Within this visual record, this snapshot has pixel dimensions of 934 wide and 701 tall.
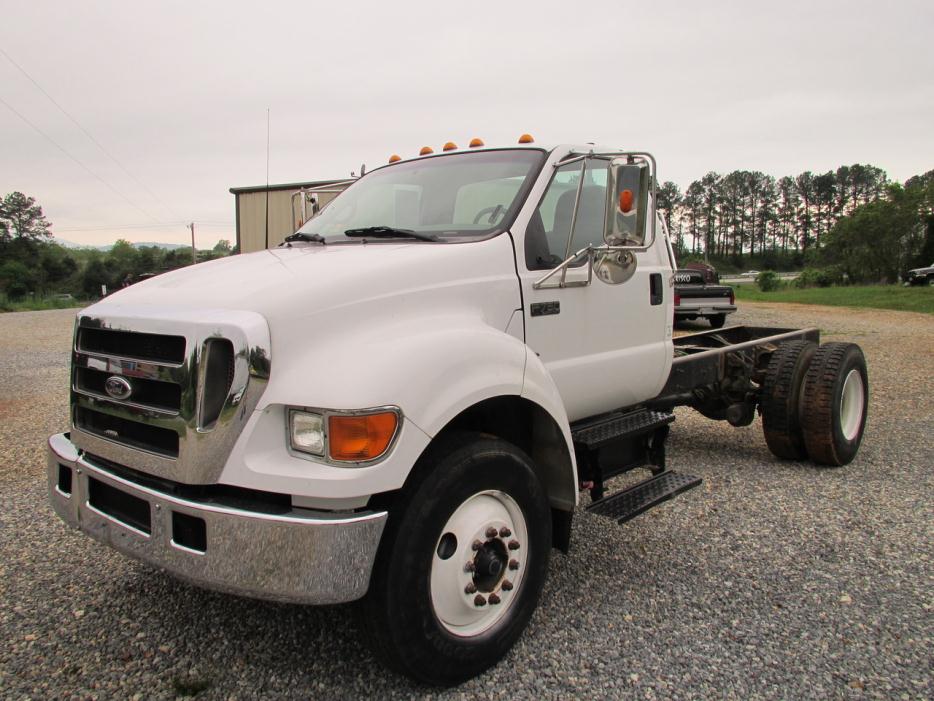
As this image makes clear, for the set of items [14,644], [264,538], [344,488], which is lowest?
[14,644]

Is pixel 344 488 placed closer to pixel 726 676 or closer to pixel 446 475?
pixel 446 475

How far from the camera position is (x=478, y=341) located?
8.68 ft

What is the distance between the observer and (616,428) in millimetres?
3715

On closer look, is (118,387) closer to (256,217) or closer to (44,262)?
(256,217)

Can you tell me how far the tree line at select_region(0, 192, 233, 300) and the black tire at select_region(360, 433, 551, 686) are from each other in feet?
180

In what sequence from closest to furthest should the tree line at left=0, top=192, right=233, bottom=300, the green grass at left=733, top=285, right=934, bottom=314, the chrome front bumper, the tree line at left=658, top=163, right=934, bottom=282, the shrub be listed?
the chrome front bumper, the green grass at left=733, top=285, right=934, bottom=314, the shrub, the tree line at left=0, top=192, right=233, bottom=300, the tree line at left=658, top=163, right=934, bottom=282

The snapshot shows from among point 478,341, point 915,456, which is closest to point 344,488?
point 478,341

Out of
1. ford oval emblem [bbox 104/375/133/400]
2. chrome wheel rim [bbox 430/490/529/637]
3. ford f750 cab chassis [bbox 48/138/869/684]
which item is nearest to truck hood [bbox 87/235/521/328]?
ford f750 cab chassis [bbox 48/138/869/684]

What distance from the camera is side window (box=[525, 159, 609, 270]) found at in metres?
3.27

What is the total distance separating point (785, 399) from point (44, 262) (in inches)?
2910

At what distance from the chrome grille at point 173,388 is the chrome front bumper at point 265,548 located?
0.14 meters

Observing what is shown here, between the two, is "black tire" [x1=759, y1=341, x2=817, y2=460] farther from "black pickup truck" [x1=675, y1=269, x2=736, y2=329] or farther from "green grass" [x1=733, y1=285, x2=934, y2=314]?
"green grass" [x1=733, y1=285, x2=934, y2=314]

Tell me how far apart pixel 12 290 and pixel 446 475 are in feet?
179

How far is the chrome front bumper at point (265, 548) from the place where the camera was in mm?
2174
